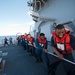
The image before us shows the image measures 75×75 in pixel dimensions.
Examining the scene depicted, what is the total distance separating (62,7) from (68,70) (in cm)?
567

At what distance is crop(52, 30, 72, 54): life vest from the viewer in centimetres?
464

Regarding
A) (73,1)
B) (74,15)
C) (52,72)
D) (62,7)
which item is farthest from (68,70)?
(62,7)

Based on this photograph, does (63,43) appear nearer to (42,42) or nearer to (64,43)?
(64,43)

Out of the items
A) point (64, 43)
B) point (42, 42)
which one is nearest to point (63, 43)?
point (64, 43)

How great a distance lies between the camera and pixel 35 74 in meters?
6.72

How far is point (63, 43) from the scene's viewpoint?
4812mm

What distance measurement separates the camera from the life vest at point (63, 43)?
15.2 ft

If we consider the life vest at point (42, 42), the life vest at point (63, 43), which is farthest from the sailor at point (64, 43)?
the life vest at point (42, 42)

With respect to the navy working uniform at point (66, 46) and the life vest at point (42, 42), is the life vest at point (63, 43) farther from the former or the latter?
the life vest at point (42, 42)

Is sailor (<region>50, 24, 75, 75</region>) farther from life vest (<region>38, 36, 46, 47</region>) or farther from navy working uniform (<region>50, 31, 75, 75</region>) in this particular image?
life vest (<region>38, 36, 46, 47</region>)

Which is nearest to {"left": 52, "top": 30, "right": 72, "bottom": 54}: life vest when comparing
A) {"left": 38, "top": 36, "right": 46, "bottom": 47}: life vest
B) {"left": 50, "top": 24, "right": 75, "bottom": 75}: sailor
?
{"left": 50, "top": 24, "right": 75, "bottom": 75}: sailor

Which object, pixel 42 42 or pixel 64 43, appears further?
pixel 42 42

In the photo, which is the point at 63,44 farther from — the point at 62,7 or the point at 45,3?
the point at 45,3

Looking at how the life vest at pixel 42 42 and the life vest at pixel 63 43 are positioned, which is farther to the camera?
the life vest at pixel 42 42
